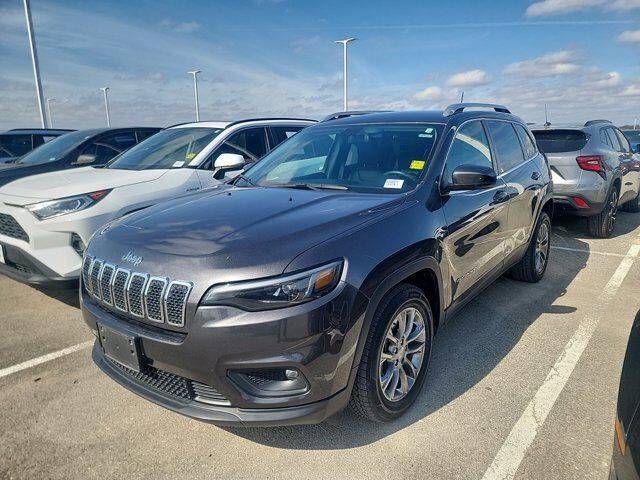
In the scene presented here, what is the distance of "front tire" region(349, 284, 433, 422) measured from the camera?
2291 millimetres

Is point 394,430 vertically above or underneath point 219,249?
underneath

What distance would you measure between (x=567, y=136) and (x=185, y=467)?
664 cm

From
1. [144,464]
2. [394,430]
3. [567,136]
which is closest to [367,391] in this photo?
[394,430]

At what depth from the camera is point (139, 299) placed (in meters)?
2.15

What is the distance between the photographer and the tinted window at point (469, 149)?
10.3 feet

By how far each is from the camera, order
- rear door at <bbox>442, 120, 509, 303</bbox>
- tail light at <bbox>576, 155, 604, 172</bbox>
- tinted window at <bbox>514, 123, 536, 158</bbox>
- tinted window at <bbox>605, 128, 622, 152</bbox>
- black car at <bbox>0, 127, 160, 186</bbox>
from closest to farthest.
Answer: rear door at <bbox>442, 120, 509, 303</bbox> < tinted window at <bbox>514, 123, 536, 158</bbox> < tail light at <bbox>576, 155, 604, 172</bbox> < black car at <bbox>0, 127, 160, 186</bbox> < tinted window at <bbox>605, 128, 622, 152</bbox>

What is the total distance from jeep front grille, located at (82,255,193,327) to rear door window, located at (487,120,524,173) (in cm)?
292

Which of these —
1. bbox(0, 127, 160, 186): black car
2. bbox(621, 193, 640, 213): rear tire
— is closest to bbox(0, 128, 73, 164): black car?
bbox(0, 127, 160, 186): black car

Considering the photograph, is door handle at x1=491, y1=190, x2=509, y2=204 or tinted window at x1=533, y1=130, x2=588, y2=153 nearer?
door handle at x1=491, y1=190, x2=509, y2=204

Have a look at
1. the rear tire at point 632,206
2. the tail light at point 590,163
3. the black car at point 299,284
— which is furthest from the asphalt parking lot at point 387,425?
the rear tire at point 632,206

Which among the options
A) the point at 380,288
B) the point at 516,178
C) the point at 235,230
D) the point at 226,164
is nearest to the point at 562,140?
the point at 516,178

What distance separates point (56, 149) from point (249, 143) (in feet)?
12.1

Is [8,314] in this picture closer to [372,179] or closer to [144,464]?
[144,464]

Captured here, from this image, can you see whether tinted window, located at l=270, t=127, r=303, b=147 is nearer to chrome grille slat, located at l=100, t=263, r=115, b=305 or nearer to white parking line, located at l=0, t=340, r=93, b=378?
white parking line, located at l=0, t=340, r=93, b=378
